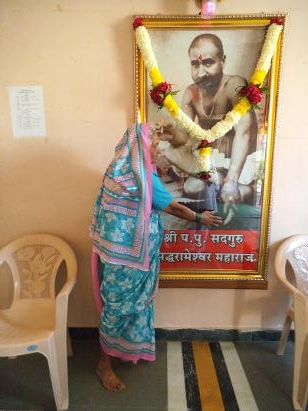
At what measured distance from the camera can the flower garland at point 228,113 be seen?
157 cm

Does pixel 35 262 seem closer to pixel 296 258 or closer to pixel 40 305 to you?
pixel 40 305

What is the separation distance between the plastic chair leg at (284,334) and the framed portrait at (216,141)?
0.79 ft

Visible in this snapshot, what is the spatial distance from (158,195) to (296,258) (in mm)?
996

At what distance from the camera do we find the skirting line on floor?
155cm

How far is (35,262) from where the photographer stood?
183 centimetres

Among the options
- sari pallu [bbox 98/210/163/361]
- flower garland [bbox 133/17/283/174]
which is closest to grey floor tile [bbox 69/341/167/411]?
sari pallu [bbox 98/210/163/361]

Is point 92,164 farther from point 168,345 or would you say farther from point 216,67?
point 168,345

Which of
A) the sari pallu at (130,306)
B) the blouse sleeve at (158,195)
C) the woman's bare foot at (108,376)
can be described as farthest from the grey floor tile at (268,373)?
the blouse sleeve at (158,195)

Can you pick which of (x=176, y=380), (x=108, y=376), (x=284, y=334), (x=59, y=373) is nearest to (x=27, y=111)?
(x=59, y=373)

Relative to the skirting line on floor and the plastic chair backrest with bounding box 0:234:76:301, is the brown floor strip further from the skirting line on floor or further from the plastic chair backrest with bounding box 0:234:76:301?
the plastic chair backrest with bounding box 0:234:76:301

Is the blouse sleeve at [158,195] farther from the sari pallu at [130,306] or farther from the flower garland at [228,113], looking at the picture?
the flower garland at [228,113]

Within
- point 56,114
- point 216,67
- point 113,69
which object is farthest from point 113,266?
point 216,67

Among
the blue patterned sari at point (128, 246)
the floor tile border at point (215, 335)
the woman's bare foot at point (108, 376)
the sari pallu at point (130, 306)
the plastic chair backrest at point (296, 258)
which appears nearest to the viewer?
the blue patterned sari at point (128, 246)

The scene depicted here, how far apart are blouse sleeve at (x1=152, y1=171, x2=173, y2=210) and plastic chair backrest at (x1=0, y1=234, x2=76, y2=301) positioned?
669 millimetres
